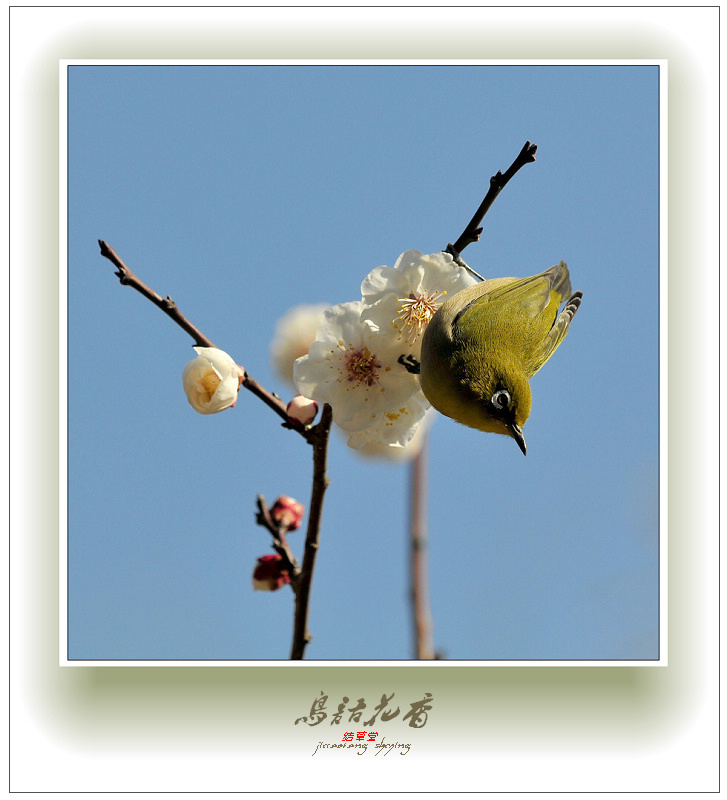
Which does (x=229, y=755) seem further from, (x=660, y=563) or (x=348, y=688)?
(x=660, y=563)

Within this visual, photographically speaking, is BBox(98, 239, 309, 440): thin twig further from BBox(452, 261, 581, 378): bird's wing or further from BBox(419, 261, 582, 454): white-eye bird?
BBox(452, 261, 581, 378): bird's wing

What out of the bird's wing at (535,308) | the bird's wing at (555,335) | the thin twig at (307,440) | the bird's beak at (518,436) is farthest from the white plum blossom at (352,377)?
the bird's wing at (555,335)

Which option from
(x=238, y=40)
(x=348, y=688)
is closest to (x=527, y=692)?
(x=348, y=688)

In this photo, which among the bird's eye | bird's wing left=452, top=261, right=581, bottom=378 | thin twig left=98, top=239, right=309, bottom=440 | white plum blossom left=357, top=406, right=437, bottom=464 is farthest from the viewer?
bird's wing left=452, top=261, right=581, bottom=378

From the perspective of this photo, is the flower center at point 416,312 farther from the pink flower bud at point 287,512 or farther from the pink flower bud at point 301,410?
the pink flower bud at point 287,512

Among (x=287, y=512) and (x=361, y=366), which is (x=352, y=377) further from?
(x=287, y=512)

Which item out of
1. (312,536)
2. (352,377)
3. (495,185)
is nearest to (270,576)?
(312,536)

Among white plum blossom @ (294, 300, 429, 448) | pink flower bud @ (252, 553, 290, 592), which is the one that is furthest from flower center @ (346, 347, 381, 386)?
pink flower bud @ (252, 553, 290, 592)
